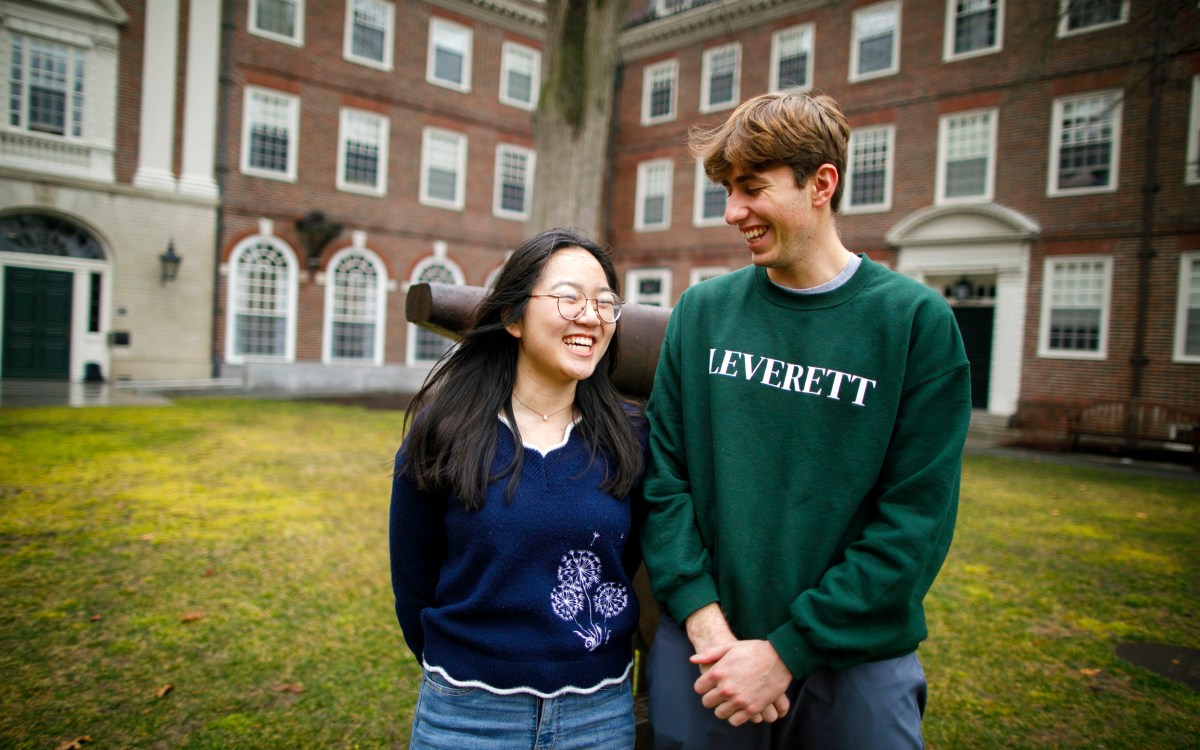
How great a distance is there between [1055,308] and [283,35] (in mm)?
20199

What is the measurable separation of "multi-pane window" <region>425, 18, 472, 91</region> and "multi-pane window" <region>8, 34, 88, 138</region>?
28.1ft

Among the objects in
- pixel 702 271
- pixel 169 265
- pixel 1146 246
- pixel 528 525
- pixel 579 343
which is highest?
pixel 1146 246

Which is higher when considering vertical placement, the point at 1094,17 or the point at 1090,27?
the point at 1094,17

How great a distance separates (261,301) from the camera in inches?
704

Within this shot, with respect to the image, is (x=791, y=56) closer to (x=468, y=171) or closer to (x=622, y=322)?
(x=468, y=171)

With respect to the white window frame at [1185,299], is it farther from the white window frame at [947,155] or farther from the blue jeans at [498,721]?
the blue jeans at [498,721]

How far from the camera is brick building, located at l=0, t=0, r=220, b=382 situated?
15297 mm

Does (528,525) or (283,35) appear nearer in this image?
(528,525)

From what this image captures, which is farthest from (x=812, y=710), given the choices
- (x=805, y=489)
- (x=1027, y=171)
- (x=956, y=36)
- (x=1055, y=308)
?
(x=956, y=36)

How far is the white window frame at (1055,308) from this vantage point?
46.5 ft

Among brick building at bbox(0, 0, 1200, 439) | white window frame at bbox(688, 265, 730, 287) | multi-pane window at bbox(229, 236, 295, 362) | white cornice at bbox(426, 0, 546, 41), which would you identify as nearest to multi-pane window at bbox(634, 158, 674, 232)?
brick building at bbox(0, 0, 1200, 439)

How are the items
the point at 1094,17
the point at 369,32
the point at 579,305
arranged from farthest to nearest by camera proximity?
the point at 369,32
the point at 1094,17
the point at 579,305

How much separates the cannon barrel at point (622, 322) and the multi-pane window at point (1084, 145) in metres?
15.8

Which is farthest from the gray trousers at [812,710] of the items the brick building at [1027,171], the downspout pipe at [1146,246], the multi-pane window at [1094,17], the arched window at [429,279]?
the arched window at [429,279]
